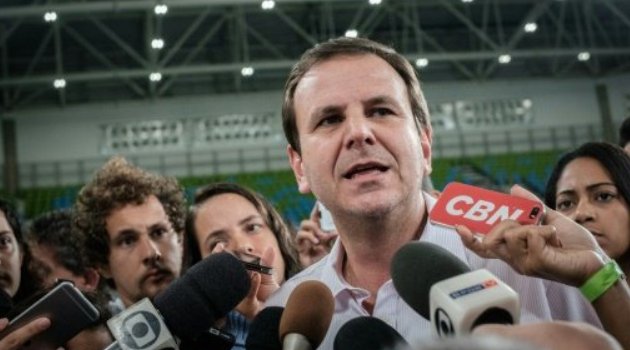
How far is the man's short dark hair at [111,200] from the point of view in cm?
314

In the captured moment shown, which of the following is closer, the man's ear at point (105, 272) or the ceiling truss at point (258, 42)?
the man's ear at point (105, 272)

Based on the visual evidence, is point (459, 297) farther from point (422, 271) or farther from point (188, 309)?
point (188, 309)

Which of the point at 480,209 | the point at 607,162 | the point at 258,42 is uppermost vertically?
the point at 258,42

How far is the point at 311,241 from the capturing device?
10.7 feet

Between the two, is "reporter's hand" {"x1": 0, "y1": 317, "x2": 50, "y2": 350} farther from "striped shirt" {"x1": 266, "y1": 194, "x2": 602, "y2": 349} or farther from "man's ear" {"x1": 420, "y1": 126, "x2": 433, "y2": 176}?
"man's ear" {"x1": 420, "y1": 126, "x2": 433, "y2": 176}

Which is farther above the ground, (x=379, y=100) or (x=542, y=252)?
(x=379, y=100)

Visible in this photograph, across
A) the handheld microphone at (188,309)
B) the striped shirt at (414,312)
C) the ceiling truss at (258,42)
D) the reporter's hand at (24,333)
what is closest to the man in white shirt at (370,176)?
the striped shirt at (414,312)

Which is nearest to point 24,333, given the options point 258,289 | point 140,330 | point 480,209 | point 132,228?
point 140,330

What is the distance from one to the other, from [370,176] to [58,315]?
3.15 feet

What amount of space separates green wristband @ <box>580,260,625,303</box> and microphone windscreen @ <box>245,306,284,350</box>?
732mm

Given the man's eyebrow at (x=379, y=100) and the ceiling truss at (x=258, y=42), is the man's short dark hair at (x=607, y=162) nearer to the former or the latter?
the man's eyebrow at (x=379, y=100)

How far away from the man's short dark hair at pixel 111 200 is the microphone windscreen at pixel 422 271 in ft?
6.24

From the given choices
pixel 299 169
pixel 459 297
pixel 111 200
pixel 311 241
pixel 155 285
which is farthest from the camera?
pixel 311 241

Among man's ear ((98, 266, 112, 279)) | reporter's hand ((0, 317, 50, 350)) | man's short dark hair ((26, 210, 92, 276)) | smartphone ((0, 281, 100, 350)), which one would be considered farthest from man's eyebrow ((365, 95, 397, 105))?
man's short dark hair ((26, 210, 92, 276))
